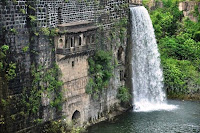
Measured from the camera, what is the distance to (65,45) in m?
22.2

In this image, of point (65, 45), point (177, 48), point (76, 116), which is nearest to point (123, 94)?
point (76, 116)

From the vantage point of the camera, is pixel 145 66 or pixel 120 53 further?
pixel 145 66

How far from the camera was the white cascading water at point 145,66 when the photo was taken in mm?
28359

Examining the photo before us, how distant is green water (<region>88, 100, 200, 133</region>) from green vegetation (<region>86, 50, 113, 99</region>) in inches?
76.0

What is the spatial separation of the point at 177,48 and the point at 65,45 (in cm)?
1280

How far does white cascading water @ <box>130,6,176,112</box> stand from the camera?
28.4m

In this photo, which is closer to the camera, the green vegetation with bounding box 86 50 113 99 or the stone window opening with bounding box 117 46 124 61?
the green vegetation with bounding box 86 50 113 99

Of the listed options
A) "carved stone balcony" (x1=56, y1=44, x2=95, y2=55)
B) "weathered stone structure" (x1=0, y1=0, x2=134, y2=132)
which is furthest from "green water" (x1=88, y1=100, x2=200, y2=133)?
"carved stone balcony" (x1=56, y1=44, x2=95, y2=55)

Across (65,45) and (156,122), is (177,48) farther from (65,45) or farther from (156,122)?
(65,45)

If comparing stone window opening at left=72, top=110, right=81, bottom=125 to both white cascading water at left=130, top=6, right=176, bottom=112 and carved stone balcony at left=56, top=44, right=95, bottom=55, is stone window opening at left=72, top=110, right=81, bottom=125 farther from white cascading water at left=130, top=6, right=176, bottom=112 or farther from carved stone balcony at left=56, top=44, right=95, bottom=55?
white cascading water at left=130, top=6, right=176, bottom=112

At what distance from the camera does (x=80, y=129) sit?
23.4 metres

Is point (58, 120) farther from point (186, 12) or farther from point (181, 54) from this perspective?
point (186, 12)

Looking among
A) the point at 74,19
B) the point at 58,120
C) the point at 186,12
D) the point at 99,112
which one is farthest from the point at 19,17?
the point at 186,12

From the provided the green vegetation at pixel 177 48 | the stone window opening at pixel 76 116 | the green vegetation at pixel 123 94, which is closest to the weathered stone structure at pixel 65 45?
the stone window opening at pixel 76 116
